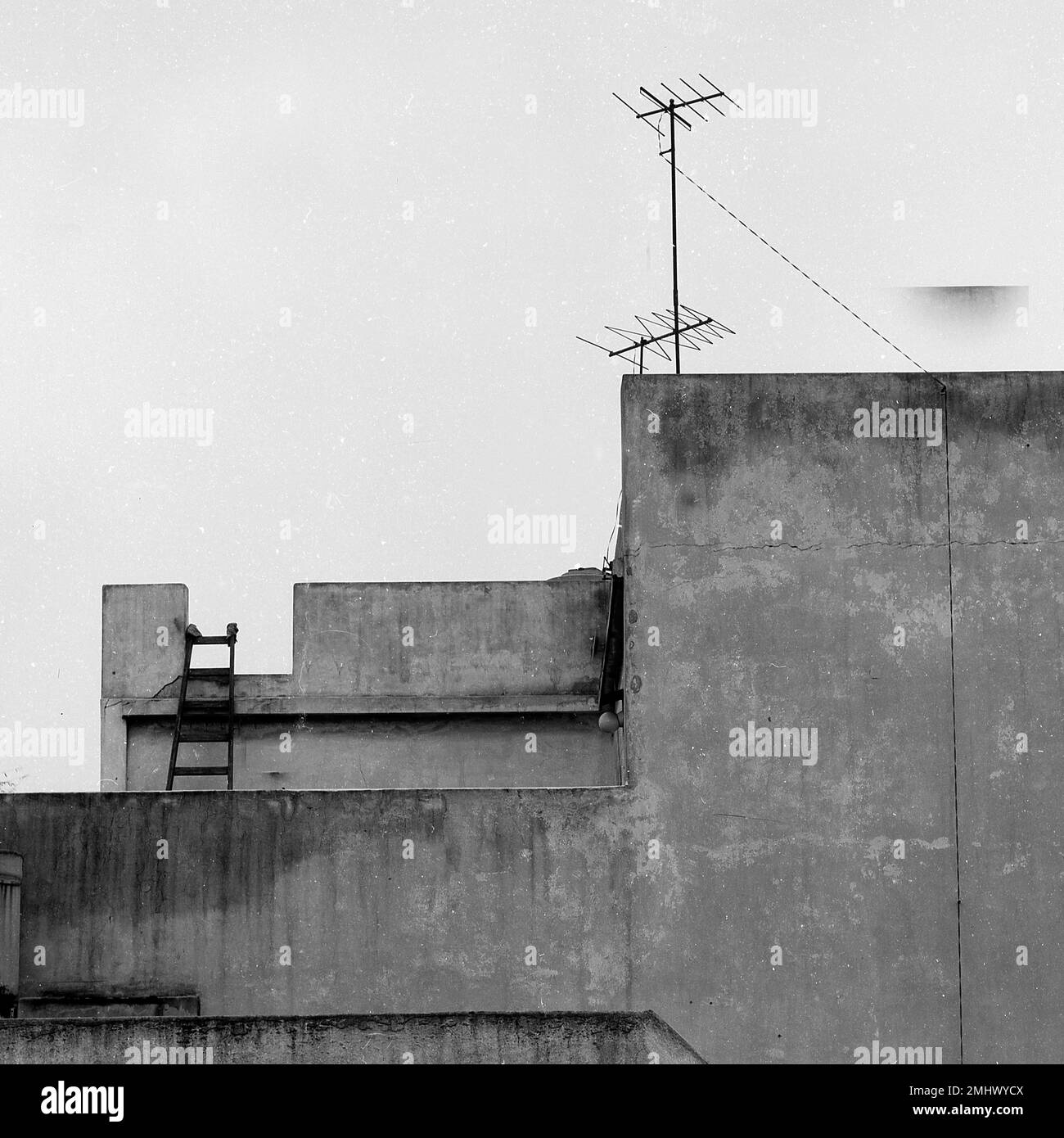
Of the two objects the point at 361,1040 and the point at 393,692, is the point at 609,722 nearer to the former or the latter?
the point at 393,692

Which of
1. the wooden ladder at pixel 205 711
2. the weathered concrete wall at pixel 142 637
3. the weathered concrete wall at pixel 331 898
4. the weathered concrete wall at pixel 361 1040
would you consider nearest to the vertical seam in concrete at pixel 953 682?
the weathered concrete wall at pixel 331 898

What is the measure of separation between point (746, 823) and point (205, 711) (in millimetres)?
7301

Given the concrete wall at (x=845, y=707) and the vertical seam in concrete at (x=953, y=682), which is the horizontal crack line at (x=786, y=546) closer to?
the concrete wall at (x=845, y=707)

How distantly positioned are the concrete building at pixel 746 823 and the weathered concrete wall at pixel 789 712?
0.08ft

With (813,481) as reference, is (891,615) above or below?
below

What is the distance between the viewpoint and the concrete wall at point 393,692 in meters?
21.6

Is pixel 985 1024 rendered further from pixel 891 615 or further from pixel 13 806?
pixel 13 806

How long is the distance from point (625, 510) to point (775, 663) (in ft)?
6.78

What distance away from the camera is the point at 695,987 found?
16703 millimetres

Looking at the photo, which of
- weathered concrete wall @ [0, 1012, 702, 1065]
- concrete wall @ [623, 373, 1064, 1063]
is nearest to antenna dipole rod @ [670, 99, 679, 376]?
concrete wall @ [623, 373, 1064, 1063]

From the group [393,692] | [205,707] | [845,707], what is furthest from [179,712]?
[845,707]

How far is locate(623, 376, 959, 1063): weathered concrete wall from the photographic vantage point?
16.8 meters

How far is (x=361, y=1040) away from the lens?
12422 mm
